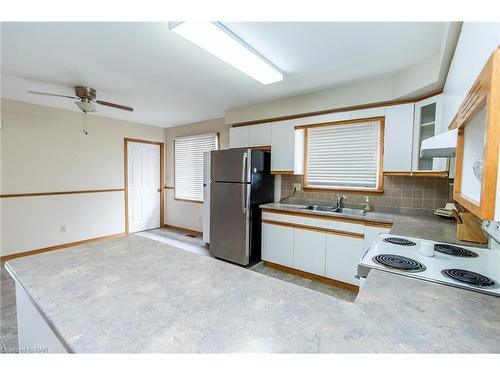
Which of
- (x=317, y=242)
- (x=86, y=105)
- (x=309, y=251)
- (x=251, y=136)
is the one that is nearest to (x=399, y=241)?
(x=317, y=242)

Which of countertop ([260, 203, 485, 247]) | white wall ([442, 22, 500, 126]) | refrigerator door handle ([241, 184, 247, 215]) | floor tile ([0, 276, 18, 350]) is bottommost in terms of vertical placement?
floor tile ([0, 276, 18, 350])

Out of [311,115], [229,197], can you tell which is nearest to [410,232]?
[311,115]

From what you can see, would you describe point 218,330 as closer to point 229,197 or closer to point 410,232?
point 410,232

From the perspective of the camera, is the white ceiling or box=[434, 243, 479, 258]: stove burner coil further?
the white ceiling

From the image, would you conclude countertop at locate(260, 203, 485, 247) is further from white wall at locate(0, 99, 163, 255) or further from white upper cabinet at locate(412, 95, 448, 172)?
white wall at locate(0, 99, 163, 255)

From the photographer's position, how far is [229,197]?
3.34m

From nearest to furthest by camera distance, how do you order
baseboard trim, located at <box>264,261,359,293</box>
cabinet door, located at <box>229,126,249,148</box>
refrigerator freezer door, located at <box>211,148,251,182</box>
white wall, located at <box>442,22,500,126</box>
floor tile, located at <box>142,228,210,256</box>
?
white wall, located at <box>442,22,500,126</box>, baseboard trim, located at <box>264,261,359,293</box>, refrigerator freezer door, located at <box>211,148,251,182</box>, cabinet door, located at <box>229,126,249,148</box>, floor tile, located at <box>142,228,210,256</box>

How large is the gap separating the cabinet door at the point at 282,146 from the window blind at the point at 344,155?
294mm

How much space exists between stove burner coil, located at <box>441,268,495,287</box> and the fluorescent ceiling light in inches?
78.4

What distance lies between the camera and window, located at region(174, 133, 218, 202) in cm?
466

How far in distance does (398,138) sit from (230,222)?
236 centimetres

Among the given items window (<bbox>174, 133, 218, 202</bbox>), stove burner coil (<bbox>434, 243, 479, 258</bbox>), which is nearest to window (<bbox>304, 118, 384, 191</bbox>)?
stove burner coil (<bbox>434, 243, 479, 258</bbox>)

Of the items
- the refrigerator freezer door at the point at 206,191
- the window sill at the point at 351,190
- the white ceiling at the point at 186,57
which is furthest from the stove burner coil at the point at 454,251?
the refrigerator freezer door at the point at 206,191

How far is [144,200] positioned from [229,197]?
8.94 feet
